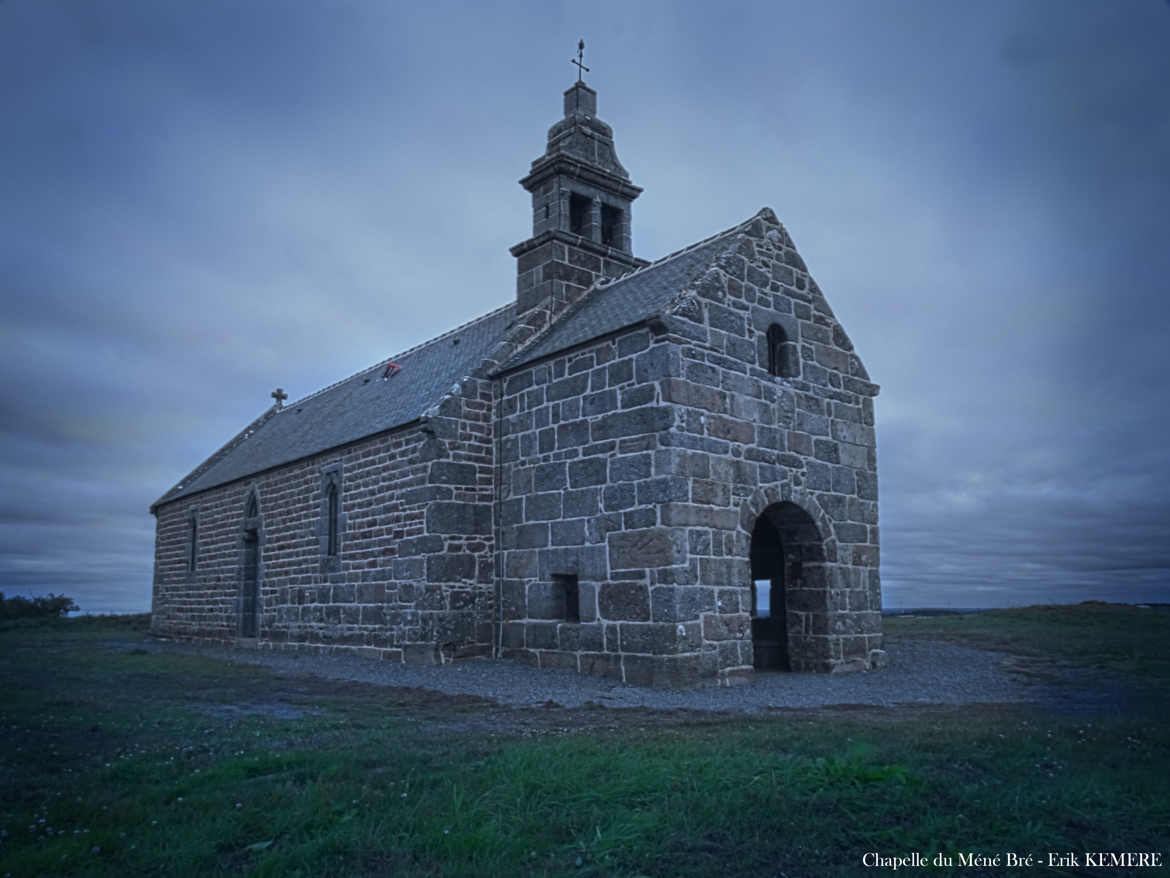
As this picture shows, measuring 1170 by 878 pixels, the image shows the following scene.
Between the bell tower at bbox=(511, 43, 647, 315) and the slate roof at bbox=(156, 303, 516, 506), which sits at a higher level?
the bell tower at bbox=(511, 43, 647, 315)

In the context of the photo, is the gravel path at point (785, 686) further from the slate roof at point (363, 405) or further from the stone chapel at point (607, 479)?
the slate roof at point (363, 405)

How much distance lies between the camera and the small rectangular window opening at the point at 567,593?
47.5 feet

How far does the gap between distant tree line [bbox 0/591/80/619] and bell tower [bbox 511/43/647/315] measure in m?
29.3

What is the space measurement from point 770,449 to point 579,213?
8.17 metres

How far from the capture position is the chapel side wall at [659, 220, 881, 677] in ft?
41.9

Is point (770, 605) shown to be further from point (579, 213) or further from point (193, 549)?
point (193, 549)

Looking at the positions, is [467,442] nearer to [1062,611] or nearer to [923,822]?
[923,822]

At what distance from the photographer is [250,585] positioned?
75.2ft

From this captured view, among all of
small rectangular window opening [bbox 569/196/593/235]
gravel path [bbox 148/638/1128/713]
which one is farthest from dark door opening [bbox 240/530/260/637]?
small rectangular window opening [bbox 569/196/593/235]

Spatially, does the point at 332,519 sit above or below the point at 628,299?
below

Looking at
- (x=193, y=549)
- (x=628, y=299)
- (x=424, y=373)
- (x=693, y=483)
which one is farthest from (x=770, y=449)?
(x=193, y=549)

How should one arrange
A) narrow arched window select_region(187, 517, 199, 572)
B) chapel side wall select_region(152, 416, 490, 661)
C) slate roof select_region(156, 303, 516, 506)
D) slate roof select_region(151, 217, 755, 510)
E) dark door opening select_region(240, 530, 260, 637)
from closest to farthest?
slate roof select_region(151, 217, 755, 510)
chapel side wall select_region(152, 416, 490, 661)
slate roof select_region(156, 303, 516, 506)
dark door opening select_region(240, 530, 260, 637)
narrow arched window select_region(187, 517, 199, 572)

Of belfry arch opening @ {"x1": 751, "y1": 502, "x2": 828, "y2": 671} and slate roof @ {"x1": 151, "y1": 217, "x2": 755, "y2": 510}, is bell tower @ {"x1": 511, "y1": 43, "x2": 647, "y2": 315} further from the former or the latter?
belfry arch opening @ {"x1": 751, "y1": 502, "x2": 828, "y2": 671}

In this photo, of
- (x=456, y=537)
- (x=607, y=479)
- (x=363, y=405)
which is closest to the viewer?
(x=607, y=479)
